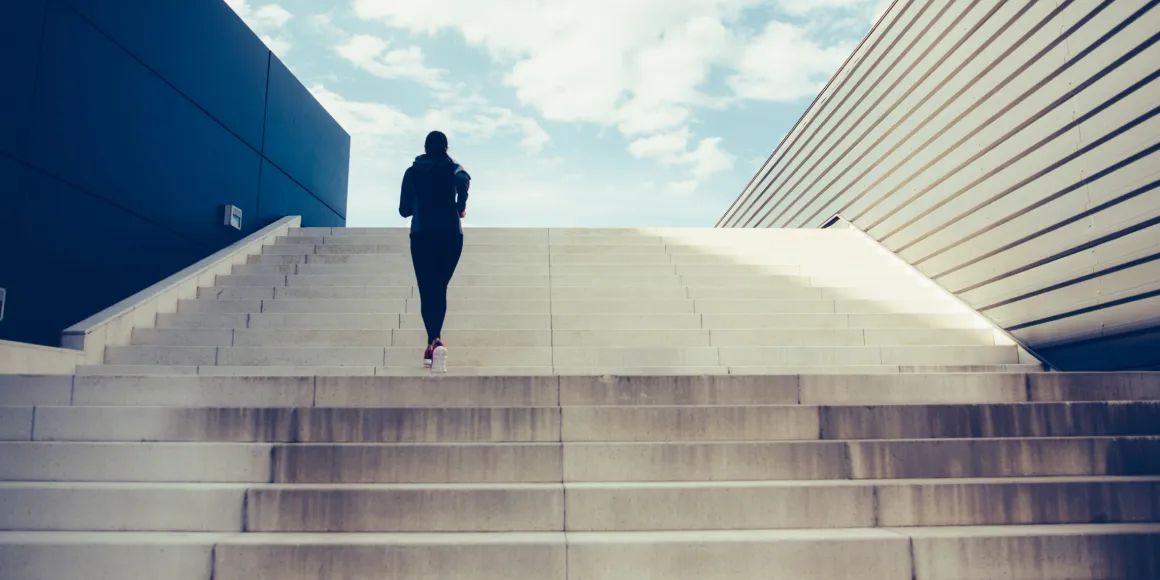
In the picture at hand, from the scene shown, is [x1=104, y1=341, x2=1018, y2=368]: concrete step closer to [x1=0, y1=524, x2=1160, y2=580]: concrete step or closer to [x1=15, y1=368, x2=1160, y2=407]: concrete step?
[x1=15, y1=368, x2=1160, y2=407]: concrete step

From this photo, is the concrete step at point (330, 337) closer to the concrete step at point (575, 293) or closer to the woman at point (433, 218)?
the concrete step at point (575, 293)

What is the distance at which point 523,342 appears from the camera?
19.4ft

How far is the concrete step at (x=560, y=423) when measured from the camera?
12.2 feet

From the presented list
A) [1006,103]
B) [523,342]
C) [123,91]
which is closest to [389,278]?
[523,342]

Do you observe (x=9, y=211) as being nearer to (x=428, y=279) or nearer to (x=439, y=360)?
(x=428, y=279)

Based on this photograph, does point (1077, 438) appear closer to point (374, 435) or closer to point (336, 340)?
point (374, 435)

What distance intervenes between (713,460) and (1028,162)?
159 inches

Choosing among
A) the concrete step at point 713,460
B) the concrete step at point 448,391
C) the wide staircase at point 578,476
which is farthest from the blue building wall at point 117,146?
the concrete step at point 713,460

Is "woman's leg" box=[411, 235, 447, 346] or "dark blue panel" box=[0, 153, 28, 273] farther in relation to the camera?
"dark blue panel" box=[0, 153, 28, 273]

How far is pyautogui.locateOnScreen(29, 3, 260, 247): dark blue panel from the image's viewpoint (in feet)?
17.8

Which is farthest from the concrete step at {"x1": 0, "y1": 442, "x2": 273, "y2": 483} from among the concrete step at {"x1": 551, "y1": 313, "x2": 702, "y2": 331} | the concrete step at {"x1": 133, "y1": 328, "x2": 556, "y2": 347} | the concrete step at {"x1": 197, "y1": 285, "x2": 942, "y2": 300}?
the concrete step at {"x1": 197, "y1": 285, "x2": 942, "y2": 300}

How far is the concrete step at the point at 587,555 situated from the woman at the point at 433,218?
187 cm

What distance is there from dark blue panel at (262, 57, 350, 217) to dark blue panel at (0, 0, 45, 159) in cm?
395

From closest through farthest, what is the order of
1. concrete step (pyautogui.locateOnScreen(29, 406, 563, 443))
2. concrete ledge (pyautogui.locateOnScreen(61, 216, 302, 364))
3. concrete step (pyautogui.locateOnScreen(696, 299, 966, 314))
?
concrete step (pyautogui.locateOnScreen(29, 406, 563, 443)) < concrete ledge (pyautogui.locateOnScreen(61, 216, 302, 364)) < concrete step (pyautogui.locateOnScreen(696, 299, 966, 314))
